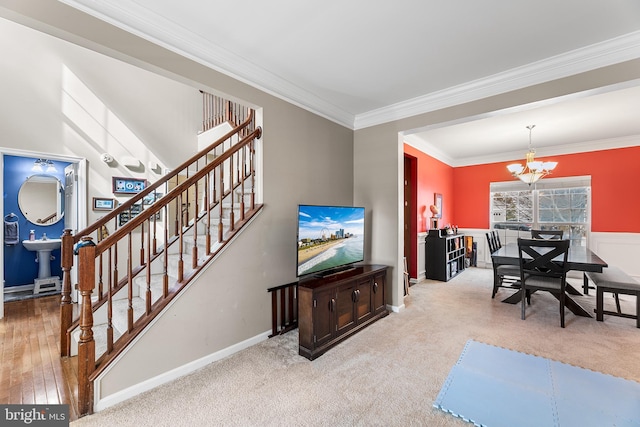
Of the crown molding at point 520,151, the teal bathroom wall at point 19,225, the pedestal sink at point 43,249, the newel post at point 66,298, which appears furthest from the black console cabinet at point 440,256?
the teal bathroom wall at point 19,225

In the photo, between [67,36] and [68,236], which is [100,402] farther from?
[67,36]

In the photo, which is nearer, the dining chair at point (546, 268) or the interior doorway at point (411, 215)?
the dining chair at point (546, 268)

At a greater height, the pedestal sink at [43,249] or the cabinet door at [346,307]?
the pedestal sink at [43,249]

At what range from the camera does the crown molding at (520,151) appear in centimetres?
502

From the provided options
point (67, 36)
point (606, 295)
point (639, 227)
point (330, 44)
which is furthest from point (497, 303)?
point (67, 36)

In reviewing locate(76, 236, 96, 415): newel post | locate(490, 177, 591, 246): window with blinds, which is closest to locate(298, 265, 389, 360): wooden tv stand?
locate(76, 236, 96, 415): newel post

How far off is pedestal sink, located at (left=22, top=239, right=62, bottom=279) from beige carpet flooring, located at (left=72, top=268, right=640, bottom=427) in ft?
12.6

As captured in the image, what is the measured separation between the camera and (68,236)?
2.20 meters

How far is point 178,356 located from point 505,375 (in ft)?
8.42

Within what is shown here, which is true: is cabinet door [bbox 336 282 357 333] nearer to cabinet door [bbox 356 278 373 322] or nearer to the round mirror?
cabinet door [bbox 356 278 373 322]

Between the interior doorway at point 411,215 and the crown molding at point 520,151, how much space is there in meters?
0.40

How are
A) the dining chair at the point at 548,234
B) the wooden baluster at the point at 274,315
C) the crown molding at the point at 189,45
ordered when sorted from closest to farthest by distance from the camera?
the crown molding at the point at 189,45
the wooden baluster at the point at 274,315
the dining chair at the point at 548,234

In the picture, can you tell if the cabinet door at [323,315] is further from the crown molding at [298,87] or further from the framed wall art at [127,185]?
the framed wall art at [127,185]

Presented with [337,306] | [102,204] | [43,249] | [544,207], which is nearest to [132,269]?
Answer: [337,306]
